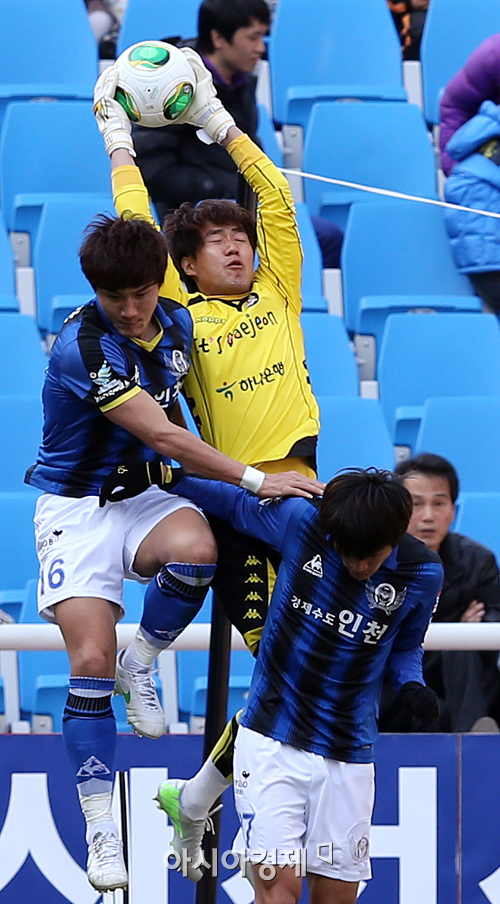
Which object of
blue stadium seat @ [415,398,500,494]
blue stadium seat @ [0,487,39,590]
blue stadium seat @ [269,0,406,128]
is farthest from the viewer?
blue stadium seat @ [269,0,406,128]

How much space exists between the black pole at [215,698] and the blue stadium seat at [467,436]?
1.75m

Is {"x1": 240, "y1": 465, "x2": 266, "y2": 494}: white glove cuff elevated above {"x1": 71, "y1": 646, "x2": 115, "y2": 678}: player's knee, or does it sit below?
above

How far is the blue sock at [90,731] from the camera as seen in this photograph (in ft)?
11.1

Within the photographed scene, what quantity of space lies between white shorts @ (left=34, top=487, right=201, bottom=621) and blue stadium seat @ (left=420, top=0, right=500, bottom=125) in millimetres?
3706

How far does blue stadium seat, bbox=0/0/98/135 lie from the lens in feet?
20.5

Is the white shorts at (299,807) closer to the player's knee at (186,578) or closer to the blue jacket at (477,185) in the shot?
the player's knee at (186,578)

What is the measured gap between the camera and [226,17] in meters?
5.09

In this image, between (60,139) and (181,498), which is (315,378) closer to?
(60,139)

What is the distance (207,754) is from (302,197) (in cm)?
293

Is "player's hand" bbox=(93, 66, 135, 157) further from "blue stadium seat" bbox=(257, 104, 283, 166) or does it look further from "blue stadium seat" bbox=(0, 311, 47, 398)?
"blue stadium seat" bbox=(257, 104, 283, 166)

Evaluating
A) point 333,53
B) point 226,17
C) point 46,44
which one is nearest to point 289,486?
point 226,17

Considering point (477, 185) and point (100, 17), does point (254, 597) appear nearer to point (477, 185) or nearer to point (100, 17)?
point (477, 185)

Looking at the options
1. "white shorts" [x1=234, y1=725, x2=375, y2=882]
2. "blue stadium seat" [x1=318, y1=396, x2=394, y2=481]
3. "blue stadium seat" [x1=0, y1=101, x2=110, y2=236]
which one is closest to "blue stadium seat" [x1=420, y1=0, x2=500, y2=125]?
"blue stadium seat" [x1=0, y1=101, x2=110, y2=236]

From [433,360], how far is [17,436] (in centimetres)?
162
